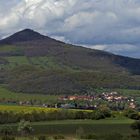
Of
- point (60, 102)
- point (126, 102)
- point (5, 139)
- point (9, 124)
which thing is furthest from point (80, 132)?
point (126, 102)

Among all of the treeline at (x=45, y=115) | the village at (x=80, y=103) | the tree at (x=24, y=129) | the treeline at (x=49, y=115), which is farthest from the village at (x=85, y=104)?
the tree at (x=24, y=129)

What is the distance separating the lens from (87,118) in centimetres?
13325

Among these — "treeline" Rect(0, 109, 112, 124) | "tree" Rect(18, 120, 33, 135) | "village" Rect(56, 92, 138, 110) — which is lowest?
"tree" Rect(18, 120, 33, 135)

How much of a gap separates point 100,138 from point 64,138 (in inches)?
231

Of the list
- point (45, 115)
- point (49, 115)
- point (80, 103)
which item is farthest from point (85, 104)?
point (45, 115)

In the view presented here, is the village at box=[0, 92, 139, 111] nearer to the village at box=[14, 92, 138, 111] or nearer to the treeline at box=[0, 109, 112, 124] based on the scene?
the village at box=[14, 92, 138, 111]

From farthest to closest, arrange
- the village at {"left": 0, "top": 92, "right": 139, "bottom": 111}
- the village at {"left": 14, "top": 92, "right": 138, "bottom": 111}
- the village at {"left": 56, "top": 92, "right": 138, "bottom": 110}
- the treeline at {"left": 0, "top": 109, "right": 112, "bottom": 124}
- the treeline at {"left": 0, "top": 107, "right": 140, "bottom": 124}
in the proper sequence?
the village at {"left": 56, "top": 92, "right": 138, "bottom": 110} → the village at {"left": 0, "top": 92, "right": 139, "bottom": 111} → the village at {"left": 14, "top": 92, "right": 138, "bottom": 111} → the treeline at {"left": 0, "top": 107, "right": 140, "bottom": 124} → the treeline at {"left": 0, "top": 109, "right": 112, "bottom": 124}

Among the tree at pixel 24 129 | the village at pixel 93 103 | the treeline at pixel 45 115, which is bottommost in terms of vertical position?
the tree at pixel 24 129

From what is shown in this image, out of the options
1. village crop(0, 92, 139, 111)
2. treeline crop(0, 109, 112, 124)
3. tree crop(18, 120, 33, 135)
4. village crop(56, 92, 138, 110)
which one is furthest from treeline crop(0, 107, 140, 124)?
village crop(56, 92, 138, 110)

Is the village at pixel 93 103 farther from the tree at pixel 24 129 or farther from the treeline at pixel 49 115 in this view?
the tree at pixel 24 129

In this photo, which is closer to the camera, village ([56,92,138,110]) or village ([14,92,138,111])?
village ([14,92,138,111])

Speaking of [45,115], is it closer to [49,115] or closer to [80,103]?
[49,115]

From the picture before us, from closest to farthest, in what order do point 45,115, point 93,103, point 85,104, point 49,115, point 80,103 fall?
1. point 45,115
2. point 49,115
3. point 85,104
4. point 80,103
5. point 93,103

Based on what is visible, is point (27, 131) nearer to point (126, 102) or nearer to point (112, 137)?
point (112, 137)
